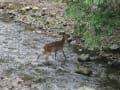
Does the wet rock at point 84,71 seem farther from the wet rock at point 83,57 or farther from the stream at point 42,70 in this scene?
the wet rock at point 83,57

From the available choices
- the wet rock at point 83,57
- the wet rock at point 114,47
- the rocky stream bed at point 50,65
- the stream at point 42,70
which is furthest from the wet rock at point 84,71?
the wet rock at point 114,47

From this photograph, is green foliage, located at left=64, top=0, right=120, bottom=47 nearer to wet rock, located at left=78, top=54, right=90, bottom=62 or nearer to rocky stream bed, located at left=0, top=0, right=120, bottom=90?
rocky stream bed, located at left=0, top=0, right=120, bottom=90

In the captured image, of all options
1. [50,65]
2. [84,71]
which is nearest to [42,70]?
[50,65]

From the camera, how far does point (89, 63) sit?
44.2ft

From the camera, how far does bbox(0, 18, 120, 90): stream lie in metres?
11.2

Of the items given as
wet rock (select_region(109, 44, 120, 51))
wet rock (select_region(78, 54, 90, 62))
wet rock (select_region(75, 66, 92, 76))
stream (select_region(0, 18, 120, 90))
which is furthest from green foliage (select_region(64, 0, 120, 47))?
wet rock (select_region(109, 44, 120, 51))

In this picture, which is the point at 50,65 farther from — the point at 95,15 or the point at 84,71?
the point at 95,15

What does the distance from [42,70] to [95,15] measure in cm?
279

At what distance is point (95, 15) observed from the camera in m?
11.0

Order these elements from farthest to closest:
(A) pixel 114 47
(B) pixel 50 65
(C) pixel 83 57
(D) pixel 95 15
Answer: (A) pixel 114 47 < (C) pixel 83 57 < (B) pixel 50 65 < (D) pixel 95 15

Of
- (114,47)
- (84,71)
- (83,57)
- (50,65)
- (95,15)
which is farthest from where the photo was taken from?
(114,47)

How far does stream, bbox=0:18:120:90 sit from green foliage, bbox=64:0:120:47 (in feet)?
4.45

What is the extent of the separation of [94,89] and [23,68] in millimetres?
2757

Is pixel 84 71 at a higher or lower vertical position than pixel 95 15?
lower
